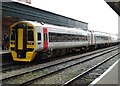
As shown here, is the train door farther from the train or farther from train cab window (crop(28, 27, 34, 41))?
train cab window (crop(28, 27, 34, 41))

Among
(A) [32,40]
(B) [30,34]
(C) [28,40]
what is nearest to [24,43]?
(C) [28,40]

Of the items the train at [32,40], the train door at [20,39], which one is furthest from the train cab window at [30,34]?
the train door at [20,39]

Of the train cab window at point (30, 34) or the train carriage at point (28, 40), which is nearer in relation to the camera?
the train carriage at point (28, 40)

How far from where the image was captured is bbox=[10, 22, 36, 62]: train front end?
17.0m

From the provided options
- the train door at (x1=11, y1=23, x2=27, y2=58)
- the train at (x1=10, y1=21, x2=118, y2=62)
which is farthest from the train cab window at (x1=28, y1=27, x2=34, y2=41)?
the train door at (x1=11, y1=23, x2=27, y2=58)

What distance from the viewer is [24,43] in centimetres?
1719

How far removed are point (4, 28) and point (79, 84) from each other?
17972mm

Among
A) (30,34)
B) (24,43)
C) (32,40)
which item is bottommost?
(24,43)

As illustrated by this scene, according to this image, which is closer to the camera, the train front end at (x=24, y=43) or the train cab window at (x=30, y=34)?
the train front end at (x=24, y=43)

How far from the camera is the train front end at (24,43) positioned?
17016 millimetres

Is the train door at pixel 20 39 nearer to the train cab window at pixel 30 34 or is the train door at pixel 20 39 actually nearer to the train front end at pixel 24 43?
the train front end at pixel 24 43

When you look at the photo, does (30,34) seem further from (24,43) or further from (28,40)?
(24,43)

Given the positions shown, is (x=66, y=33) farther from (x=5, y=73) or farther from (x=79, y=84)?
(x=79, y=84)

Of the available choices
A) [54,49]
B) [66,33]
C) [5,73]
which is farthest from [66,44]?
[5,73]
